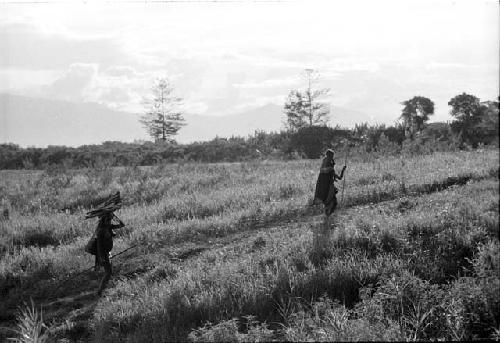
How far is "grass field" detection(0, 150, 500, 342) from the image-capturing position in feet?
26.1

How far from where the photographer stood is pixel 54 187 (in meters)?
24.3

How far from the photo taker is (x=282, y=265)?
10.1 metres

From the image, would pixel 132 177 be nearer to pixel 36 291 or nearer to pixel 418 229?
pixel 36 291

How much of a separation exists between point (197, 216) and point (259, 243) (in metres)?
4.35

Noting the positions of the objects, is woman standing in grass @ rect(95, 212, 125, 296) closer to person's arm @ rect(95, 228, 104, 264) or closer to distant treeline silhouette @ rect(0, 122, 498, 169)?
person's arm @ rect(95, 228, 104, 264)

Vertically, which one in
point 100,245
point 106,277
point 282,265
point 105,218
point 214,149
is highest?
point 214,149

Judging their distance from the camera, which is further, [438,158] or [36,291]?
[438,158]

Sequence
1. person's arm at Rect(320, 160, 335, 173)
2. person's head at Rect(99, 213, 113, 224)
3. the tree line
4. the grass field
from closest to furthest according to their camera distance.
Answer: the grass field
person's head at Rect(99, 213, 113, 224)
person's arm at Rect(320, 160, 335, 173)
the tree line

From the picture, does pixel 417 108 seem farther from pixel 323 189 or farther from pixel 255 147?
pixel 323 189

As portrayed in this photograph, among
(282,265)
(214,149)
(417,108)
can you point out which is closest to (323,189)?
(282,265)

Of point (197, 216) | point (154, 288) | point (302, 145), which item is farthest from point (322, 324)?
point (302, 145)

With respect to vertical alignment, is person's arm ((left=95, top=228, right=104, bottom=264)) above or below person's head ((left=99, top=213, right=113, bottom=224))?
below

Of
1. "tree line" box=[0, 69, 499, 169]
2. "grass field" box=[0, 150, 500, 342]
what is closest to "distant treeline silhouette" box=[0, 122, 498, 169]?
"tree line" box=[0, 69, 499, 169]

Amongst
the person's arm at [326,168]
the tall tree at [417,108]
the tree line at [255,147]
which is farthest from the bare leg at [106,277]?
the tall tree at [417,108]
